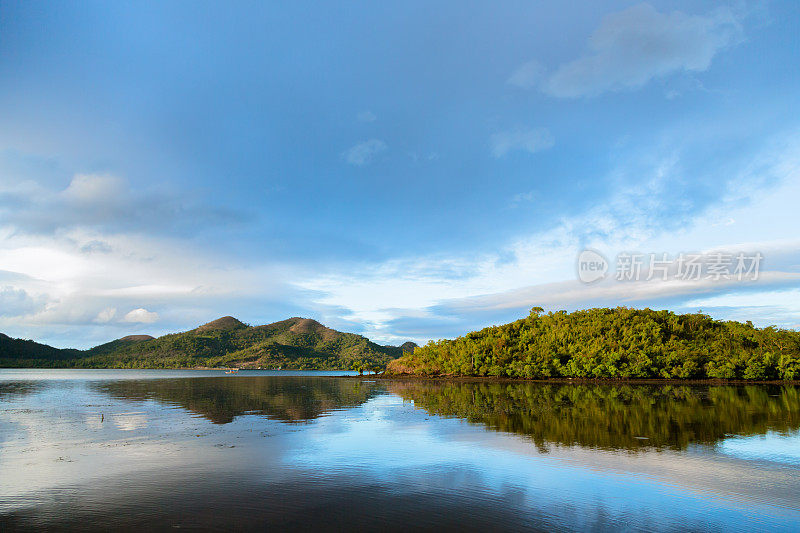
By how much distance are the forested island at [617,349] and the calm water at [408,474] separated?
6623cm

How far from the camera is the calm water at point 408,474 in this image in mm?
14266

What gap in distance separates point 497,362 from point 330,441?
3910 inches

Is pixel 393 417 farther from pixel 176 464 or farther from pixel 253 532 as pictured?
pixel 253 532

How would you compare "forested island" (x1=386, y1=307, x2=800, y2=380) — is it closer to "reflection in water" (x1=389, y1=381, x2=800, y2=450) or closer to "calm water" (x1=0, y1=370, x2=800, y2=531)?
"reflection in water" (x1=389, y1=381, x2=800, y2=450)

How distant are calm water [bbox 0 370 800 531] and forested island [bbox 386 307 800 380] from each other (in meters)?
66.2

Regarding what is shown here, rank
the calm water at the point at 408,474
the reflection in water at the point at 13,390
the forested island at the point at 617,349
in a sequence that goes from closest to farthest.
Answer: the calm water at the point at 408,474, the reflection in water at the point at 13,390, the forested island at the point at 617,349

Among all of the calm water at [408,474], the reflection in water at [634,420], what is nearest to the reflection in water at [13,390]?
the calm water at [408,474]

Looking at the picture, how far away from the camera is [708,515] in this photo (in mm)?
14477

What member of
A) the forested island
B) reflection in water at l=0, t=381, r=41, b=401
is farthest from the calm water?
the forested island

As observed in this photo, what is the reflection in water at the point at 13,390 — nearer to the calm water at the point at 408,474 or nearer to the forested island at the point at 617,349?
the calm water at the point at 408,474

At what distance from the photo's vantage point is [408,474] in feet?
65.7

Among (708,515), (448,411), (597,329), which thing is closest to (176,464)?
(708,515)

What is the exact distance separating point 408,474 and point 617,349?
330 ft

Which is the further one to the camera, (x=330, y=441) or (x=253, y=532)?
(x=330, y=441)
